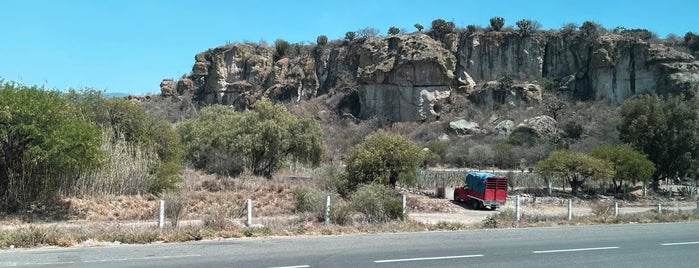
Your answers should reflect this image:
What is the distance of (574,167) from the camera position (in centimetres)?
4194

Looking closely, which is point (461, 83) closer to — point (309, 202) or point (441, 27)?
point (441, 27)

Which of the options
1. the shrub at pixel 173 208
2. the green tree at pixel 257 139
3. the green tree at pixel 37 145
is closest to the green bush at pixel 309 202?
the shrub at pixel 173 208

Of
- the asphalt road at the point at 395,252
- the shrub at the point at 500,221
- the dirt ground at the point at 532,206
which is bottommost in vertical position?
the dirt ground at the point at 532,206

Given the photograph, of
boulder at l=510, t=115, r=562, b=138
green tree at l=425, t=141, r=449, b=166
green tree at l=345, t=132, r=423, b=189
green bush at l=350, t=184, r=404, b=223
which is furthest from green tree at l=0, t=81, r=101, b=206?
boulder at l=510, t=115, r=562, b=138

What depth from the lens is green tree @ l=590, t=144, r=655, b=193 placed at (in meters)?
43.8

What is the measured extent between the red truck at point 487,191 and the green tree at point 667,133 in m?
22.0

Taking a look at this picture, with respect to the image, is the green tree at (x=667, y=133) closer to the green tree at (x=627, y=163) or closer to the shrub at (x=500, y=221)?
the green tree at (x=627, y=163)

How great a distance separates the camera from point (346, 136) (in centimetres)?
8519

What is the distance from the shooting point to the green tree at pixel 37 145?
65.5ft

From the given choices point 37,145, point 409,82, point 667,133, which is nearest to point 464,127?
point 409,82

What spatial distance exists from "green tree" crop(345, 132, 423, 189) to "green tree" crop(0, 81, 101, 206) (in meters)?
15.6

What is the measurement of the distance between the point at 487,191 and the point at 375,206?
53.4 feet

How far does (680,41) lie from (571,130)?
1303 inches

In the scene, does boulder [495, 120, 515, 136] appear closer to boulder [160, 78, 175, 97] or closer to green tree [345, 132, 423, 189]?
green tree [345, 132, 423, 189]
